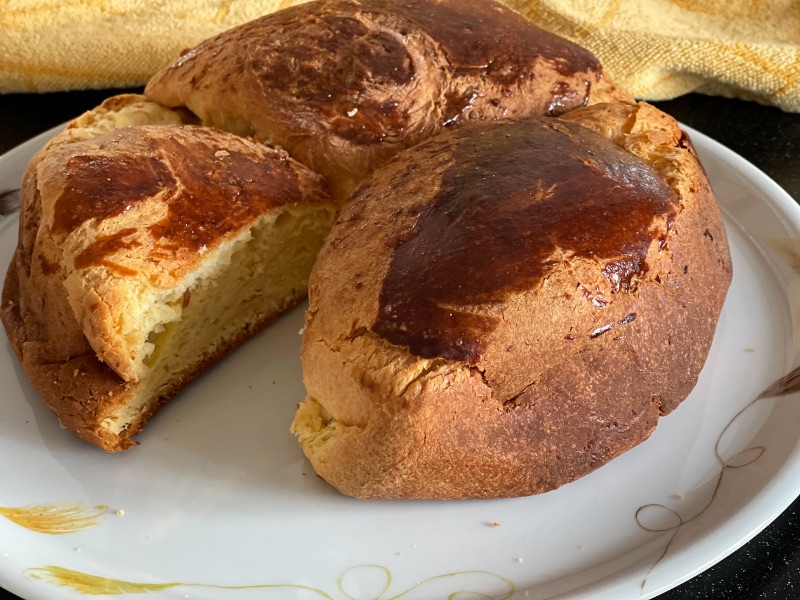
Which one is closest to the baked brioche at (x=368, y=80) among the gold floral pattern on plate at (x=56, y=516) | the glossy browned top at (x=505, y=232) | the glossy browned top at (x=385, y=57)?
the glossy browned top at (x=385, y=57)

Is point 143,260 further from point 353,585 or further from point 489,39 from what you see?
point 489,39

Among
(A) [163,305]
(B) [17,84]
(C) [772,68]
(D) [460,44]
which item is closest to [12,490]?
(A) [163,305]

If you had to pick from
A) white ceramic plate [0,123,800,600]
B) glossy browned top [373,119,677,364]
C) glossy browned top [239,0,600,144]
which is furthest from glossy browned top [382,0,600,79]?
white ceramic plate [0,123,800,600]

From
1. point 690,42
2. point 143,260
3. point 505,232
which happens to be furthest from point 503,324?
point 690,42

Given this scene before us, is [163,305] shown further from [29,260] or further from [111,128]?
[111,128]

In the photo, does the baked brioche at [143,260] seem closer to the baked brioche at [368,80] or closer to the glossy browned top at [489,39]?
the baked brioche at [368,80]
